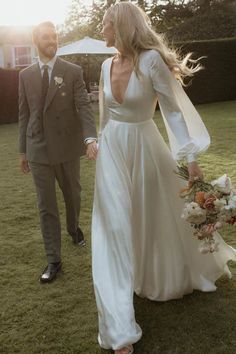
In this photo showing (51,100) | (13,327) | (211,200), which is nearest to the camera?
(211,200)

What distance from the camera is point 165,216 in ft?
13.5

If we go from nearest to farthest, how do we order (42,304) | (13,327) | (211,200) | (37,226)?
(211,200), (13,327), (42,304), (37,226)

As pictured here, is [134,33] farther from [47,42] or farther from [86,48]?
[86,48]

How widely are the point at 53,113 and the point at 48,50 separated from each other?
0.56m

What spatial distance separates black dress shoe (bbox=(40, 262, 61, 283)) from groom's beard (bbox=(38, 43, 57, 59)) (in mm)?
1900

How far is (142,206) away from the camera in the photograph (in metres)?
4.08

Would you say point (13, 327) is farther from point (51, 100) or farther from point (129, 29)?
point (129, 29)

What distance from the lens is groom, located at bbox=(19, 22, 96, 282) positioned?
4.89 m

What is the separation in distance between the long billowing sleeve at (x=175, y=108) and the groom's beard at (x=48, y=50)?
1362 millimetres

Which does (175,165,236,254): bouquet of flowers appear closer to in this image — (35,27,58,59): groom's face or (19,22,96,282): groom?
(19,22,96,282): groom

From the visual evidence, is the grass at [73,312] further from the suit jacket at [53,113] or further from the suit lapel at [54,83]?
the suit lapel at [54,83]

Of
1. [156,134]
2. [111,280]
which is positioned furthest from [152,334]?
[156,134]

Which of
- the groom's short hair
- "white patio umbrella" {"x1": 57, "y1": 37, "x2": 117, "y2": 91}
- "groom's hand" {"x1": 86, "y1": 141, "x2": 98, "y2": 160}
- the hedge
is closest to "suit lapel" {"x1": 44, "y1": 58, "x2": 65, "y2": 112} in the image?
the groom's short hair

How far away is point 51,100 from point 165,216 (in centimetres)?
158
